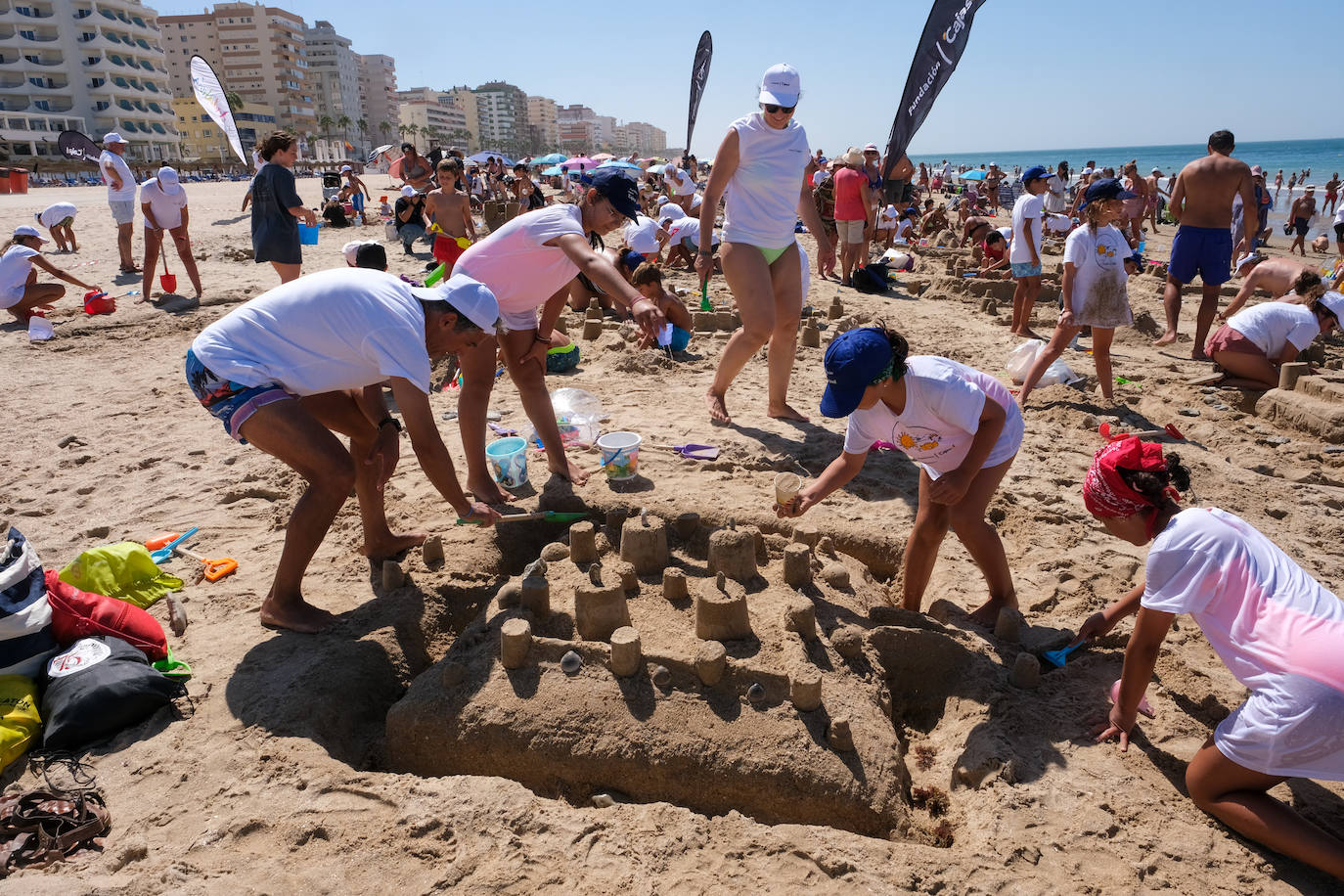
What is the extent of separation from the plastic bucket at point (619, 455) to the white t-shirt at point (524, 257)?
905 mm

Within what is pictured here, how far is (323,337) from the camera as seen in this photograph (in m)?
2.75

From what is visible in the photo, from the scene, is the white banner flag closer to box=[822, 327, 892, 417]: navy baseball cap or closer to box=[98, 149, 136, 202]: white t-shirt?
box=[98, 149, 136, 202]: white t-shirt

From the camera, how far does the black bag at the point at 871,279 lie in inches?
382

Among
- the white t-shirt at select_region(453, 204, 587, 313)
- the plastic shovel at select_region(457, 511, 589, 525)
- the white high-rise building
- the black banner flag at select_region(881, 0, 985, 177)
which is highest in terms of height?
the white high-rise building

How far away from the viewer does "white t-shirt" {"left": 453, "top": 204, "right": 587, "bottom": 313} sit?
11.5ft

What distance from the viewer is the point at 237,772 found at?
2230 millimetres

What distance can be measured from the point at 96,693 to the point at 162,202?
7305 millimetres

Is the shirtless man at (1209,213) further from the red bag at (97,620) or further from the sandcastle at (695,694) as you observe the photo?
the red bag at (97,620)

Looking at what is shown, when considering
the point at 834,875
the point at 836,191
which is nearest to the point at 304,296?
the point at 834,875

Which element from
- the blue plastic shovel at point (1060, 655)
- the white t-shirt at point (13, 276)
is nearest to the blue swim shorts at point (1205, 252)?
the blue plastic shovel at point (1060, 655)

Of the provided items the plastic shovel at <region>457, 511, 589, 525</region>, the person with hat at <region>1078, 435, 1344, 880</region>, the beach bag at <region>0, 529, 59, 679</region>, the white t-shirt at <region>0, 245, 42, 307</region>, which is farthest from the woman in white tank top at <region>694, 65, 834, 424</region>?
the white t-shirt at <region>0, 245, 42, 307</region>

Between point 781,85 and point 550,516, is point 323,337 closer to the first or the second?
point 550,516

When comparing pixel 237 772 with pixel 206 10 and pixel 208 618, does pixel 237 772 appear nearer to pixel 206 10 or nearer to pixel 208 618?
pixel 208 618

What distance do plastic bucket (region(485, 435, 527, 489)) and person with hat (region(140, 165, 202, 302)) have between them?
5.93 m
